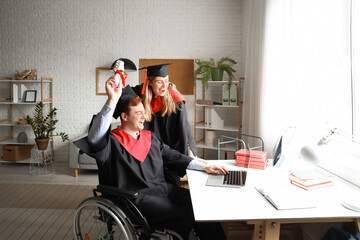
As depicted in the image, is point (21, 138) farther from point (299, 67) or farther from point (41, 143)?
point (299, 67)

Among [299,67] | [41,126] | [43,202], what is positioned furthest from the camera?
[41,126]

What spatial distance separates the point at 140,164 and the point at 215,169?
0.52m

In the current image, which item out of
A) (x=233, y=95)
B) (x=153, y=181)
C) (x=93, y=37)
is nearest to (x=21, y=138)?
(x=93, y=37)

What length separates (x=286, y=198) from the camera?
1.61 metres

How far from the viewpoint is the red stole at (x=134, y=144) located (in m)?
2.11

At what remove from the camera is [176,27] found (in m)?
5.36

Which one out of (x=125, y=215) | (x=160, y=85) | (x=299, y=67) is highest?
(x=299, y=67)

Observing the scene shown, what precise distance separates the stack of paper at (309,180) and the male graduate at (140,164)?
45 cm

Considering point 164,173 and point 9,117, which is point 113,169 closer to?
point 164,173

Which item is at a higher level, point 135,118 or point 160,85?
point 160,85

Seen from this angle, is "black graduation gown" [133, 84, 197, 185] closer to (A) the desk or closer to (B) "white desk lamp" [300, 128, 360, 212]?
(A) the desk

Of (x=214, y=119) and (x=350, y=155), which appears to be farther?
(x=214, y=119)

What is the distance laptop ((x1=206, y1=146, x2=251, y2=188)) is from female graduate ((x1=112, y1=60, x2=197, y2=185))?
2.00 ft

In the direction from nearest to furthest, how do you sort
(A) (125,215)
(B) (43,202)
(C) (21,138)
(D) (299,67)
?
(A) (125,215)
(D) (299,67)
(B) (43,202)
(C) (21,138)
